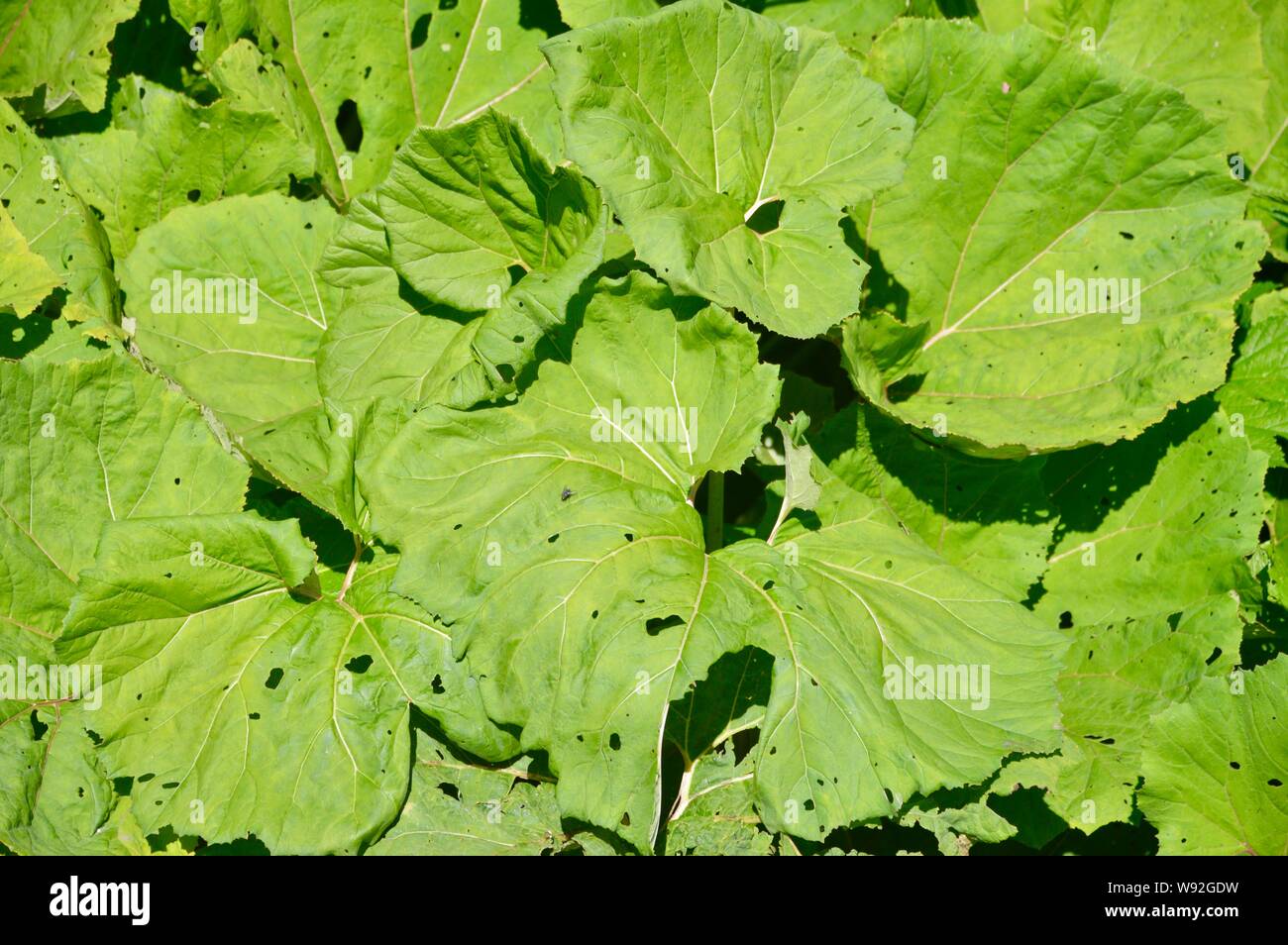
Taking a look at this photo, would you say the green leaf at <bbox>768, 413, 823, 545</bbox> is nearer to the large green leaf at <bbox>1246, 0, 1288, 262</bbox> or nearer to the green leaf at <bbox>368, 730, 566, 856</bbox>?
the green leaf at <bbox>368, 730, 566, 856</bbox>

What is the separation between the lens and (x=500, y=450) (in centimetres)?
343

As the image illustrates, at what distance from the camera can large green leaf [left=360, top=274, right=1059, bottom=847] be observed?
3.12 metres

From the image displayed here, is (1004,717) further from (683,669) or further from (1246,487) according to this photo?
(1246,487)

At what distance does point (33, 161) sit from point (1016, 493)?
12.0 feet

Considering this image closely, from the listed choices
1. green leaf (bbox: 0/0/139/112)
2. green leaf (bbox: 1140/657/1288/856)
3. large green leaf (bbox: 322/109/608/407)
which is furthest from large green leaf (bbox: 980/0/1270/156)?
green leaf (bbox: 0/0/139/112)

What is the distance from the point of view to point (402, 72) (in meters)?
4.59

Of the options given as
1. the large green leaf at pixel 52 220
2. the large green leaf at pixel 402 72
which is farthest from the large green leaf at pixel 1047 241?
the large green leaf at pixel 52 220

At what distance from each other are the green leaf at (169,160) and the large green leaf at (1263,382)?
3506 mm

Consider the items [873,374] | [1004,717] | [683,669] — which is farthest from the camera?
[873,374]

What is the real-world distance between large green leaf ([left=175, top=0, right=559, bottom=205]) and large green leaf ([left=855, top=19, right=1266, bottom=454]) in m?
1.41

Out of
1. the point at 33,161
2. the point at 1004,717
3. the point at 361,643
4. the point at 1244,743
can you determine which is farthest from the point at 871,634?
the point at 33,161

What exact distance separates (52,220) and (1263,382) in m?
4.34

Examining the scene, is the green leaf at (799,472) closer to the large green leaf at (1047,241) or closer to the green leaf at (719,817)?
the large green leaf at (1047,241)

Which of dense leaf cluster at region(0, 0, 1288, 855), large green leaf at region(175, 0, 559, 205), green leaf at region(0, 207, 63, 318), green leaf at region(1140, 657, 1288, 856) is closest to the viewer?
dense leaf cluster at region(0, 0, 1288, 855)
